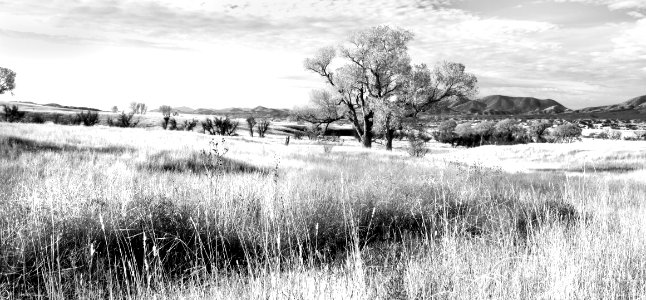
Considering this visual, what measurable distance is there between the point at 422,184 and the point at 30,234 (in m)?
6.40

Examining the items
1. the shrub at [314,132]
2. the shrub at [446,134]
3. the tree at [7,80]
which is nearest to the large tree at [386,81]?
the shrub at [314,132]

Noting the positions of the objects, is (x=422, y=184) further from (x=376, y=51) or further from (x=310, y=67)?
(x=310, y=67)

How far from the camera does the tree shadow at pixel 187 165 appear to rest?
10620mm

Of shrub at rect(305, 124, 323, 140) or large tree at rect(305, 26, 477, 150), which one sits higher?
large tree at rect(305, 26, 477, 150)

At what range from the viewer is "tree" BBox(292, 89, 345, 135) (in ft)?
111

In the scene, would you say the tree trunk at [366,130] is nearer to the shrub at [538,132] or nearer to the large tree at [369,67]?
the large tree at [369,67]

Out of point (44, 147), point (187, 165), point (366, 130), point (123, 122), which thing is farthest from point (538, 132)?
point (44, 147)

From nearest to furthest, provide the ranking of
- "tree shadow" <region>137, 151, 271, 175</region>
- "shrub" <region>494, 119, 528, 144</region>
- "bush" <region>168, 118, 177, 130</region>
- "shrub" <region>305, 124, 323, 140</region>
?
"tree shadow" <region>137, 151, 271, 175</region>
"shrub" <region>305, 124, 323, 140</region>
"bush" <region>168, 118, 177, 130</region>
"shrub" <region>494, 119, 528, 144</region>

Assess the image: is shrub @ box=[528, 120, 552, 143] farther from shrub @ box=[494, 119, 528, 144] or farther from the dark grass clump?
the dark grass clump

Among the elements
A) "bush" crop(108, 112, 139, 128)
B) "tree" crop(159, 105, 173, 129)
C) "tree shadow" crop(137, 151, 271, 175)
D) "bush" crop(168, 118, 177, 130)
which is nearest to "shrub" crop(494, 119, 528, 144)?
"bush" crop(168, 118, 177, 130)

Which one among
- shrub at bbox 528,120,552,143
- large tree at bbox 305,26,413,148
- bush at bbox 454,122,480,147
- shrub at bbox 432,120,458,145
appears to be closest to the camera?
large tree at bbox 305,26,413,148

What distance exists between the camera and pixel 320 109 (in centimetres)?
3412

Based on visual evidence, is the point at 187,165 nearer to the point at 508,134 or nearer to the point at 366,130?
the point at 366,130

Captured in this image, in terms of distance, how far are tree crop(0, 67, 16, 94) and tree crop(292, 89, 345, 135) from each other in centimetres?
6324
